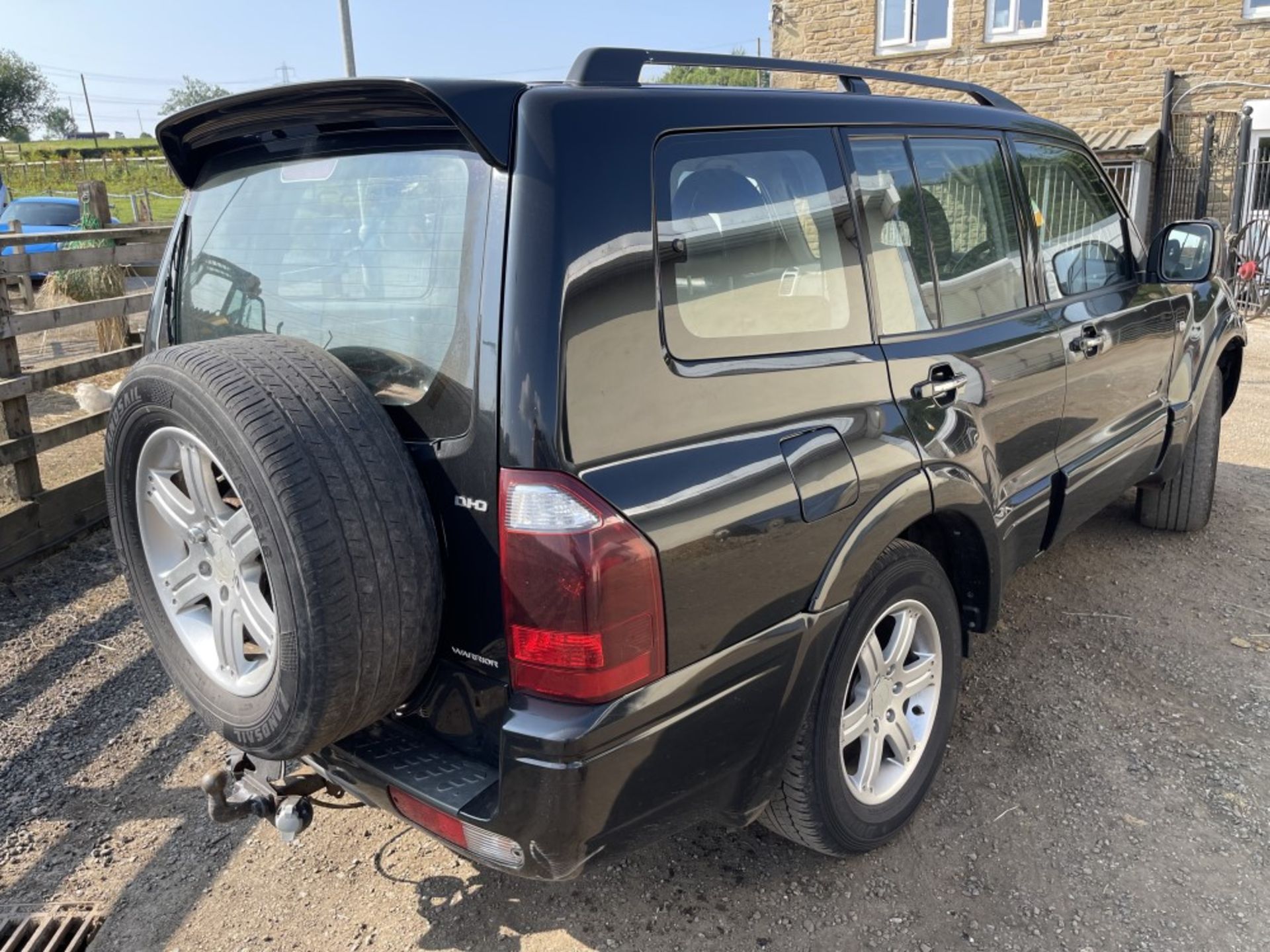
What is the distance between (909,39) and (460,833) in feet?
54.7

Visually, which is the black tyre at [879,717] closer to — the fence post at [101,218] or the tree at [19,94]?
the fence post at [101,218]

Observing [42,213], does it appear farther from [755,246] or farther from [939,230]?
[755,246]

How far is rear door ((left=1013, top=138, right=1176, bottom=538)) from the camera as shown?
3289 mm

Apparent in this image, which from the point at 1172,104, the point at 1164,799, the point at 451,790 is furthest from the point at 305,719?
the point at 1172,104

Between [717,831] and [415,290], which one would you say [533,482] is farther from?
[717,831]

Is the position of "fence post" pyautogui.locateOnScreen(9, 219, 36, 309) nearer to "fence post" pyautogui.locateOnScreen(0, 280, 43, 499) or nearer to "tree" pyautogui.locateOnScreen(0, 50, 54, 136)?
"fence post" pyautogui.locateOnScreen(0, 280, 43, 499)

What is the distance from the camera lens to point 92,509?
5.04 meters

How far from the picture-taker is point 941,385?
255cm

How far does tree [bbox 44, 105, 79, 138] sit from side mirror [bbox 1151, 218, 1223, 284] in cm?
8884

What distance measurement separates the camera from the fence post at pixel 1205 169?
1378cm

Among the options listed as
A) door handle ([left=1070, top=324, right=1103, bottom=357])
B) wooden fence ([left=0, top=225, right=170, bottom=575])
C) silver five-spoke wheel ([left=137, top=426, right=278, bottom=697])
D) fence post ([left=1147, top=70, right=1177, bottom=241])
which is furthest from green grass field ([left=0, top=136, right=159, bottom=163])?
door handle ([left=1070, top=324, right=1103, bottom=357])

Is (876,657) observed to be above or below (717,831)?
above

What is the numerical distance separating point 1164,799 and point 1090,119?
14.7 meters

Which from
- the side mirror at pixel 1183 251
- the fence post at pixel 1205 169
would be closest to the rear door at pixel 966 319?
the side mirror at pixel 1183 251
